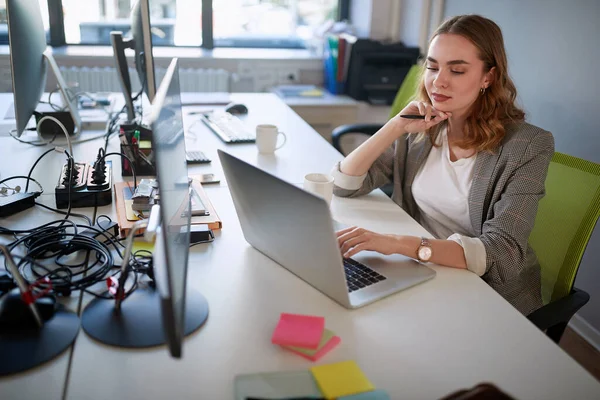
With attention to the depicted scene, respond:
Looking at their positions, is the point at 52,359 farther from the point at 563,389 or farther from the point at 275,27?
the point at 275,27

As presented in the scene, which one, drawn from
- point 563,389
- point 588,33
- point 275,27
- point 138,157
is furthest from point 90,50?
point 563,389

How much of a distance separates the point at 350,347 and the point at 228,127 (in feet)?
4.79

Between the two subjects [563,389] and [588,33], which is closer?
[563,389]

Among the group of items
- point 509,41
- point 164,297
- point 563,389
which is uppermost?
point 509,41

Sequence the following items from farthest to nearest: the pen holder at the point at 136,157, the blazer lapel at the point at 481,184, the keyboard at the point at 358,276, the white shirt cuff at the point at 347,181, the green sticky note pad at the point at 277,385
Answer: the pen holder at the point at 136,157
the white shirt cuff at the point at 347,181
the blazer lapel at the point at 481,184
the keyboard at the point at 358,276
the green sticky note pad at the point at 277,385

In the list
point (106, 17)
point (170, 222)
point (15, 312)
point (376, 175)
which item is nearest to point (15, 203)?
point (15, 312)

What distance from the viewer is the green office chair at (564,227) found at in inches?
53.8

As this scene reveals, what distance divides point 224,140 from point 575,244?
48.8 inches

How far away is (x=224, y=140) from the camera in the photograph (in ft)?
6.92

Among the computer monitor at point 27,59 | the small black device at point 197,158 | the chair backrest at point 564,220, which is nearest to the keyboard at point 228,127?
the small black device at point 197,158

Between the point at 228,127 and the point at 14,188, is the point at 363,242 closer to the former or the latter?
the point at 14,188

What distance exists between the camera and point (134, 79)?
351 centimetres

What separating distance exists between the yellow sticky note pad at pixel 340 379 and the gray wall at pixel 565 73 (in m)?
1.65

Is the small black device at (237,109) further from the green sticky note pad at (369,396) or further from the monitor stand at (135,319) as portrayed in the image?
the green sticky note pad at (369,396)
